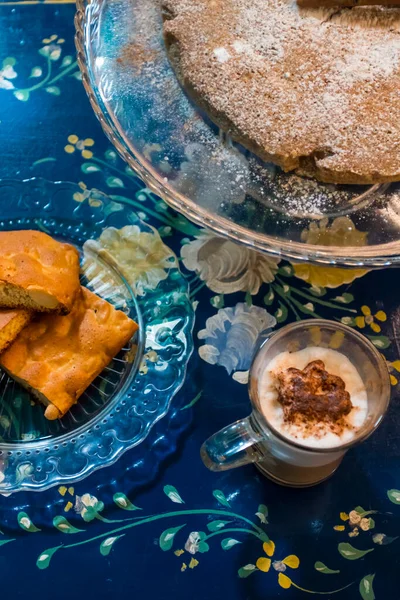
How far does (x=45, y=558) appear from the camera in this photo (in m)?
1.01

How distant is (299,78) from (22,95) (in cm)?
64

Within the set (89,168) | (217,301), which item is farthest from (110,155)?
(217,301)

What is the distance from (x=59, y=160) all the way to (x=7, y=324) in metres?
→ 0.43

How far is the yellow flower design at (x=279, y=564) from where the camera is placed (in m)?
1.00

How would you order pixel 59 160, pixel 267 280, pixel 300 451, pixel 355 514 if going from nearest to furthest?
pixel 300 451
pixel 355 514
pixel 267 280
pixel 59 160

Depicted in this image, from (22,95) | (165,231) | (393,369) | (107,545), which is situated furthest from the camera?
(22,95)

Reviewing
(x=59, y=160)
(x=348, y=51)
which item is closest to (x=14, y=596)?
(x=59, y=160)

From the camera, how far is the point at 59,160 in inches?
51.5

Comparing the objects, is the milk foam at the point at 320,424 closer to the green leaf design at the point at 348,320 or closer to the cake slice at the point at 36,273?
the green leaf design at the point at 348,320

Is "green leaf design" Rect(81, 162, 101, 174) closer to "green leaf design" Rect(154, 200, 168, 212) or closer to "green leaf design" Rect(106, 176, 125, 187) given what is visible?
"green leaf design" Rect(106, 176, 125, 187)

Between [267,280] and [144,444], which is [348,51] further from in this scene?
[144,444]

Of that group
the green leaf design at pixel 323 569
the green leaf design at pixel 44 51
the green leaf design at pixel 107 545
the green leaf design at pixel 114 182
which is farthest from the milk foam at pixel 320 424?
the green leaf design at pixel 44 51

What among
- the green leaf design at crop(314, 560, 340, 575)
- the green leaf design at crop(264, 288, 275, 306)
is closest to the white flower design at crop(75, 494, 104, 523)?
the green leaf design at crop(314, 560, 340, 575)

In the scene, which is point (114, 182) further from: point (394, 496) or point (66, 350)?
point (394, 496)
